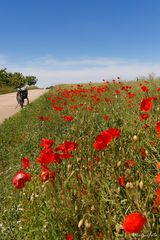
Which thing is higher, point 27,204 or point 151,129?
point 151,129

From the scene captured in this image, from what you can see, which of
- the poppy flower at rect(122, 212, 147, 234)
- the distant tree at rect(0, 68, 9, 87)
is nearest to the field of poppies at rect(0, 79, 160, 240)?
the poppy flower at rect(122, 212, 147, 234)

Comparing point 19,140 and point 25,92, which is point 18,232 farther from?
point 25,92

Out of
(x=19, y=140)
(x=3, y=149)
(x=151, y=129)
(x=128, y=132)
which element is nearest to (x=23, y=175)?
(x=151, y=129)

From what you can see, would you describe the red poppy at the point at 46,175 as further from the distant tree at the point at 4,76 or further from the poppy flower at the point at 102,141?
the distant tree at the point at 4,76

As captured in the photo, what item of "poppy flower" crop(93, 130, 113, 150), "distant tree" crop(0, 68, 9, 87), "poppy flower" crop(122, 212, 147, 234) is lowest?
"distant tree" crop(0, 68, 9, 87)

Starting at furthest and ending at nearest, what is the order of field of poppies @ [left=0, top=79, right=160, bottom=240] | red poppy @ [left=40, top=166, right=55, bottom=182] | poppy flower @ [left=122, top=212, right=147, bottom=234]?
red poppy @ [left=40, top=166, right=55, bottom=182], field of poppies @ [left=0, top=79, right=160, bottom=240], poppy flower @ [left=122, top=212, right=147, bottom=234]

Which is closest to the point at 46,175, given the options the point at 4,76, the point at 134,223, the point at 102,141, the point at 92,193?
the point at 92,193

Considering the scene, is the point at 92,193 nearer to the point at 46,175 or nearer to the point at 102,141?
the point at 46,175

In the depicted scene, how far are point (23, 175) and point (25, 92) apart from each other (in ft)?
69.0

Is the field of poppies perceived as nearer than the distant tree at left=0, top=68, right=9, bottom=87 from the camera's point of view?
Yes

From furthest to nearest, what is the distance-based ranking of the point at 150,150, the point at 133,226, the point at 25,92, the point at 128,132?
the point at 25,92
the point at 128,132
the point at 150,150
the point at 133,226

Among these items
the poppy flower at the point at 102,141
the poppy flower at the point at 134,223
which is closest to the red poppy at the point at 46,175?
the poppy flower at the point at 102,141

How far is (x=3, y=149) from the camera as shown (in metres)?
10.1

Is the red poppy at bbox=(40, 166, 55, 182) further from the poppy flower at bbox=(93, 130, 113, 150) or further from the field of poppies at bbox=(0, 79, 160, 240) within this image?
the poppy flower at bbox=(93, 130, 113, 150)
